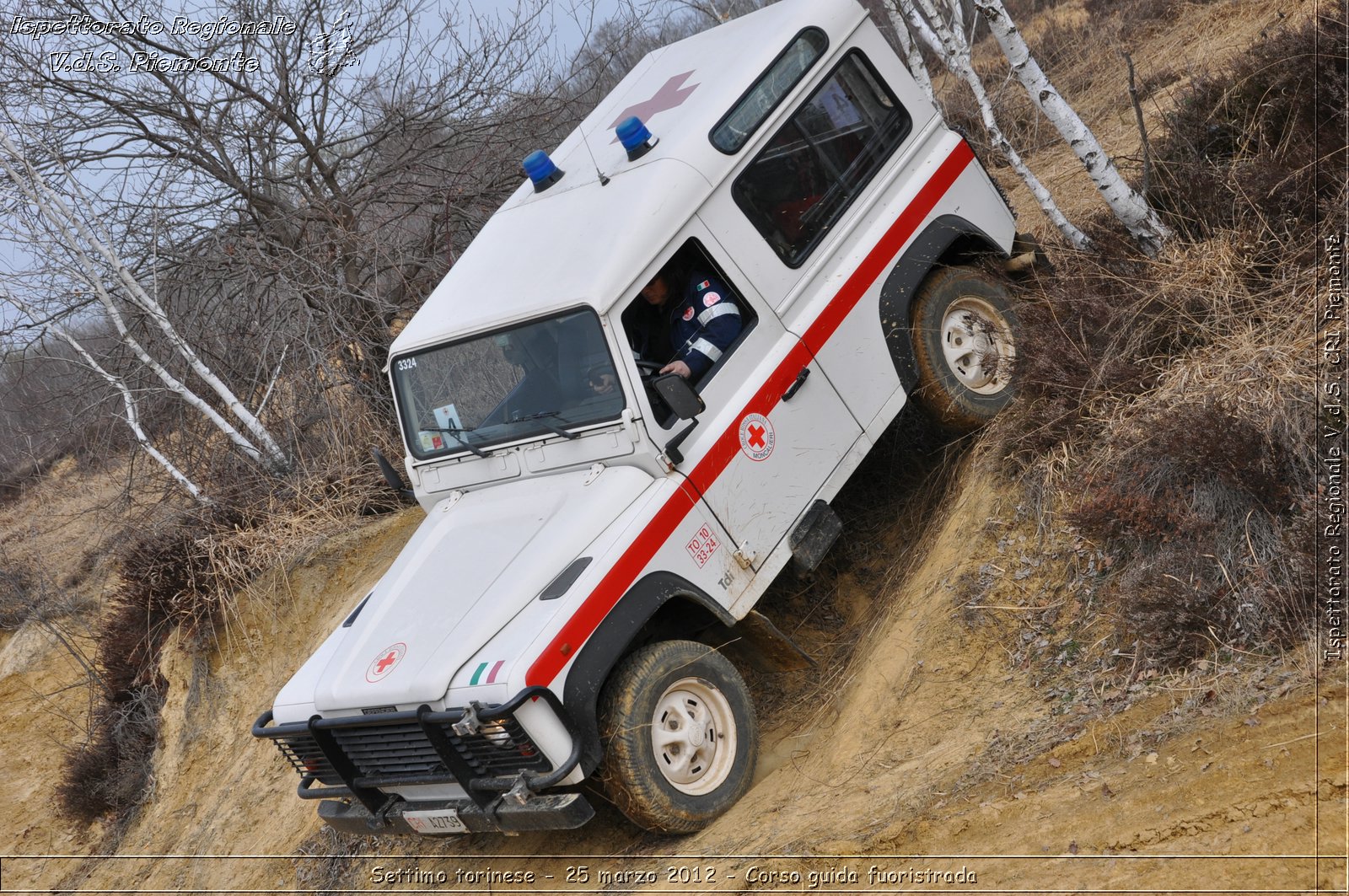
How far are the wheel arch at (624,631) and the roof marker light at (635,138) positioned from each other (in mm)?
2197

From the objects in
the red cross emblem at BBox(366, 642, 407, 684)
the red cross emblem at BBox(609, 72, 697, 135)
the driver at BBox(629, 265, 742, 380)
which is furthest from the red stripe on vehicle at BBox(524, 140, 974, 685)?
the red cross emblem at BBox(609, 72, 697, 135)

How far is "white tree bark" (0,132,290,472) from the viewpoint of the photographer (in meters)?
8.89

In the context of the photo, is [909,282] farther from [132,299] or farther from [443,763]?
[132,299]

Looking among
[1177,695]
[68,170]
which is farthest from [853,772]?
[68,170]

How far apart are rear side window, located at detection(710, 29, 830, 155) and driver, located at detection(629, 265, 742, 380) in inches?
28.7

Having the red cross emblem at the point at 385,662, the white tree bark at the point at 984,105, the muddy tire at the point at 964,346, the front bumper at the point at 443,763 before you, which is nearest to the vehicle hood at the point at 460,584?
the red cross emblem at the point at 385,662

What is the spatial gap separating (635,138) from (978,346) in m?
2.24

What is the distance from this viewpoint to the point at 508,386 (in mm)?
5480

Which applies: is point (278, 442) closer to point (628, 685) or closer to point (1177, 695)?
point (628, 685)

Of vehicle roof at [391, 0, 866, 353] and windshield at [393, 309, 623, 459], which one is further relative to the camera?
vehicle roof at [391, 0, 866, 353]

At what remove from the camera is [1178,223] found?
622cm

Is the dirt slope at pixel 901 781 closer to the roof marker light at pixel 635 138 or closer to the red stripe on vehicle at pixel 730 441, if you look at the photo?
the red stripe on vehicle at pixel 730 441

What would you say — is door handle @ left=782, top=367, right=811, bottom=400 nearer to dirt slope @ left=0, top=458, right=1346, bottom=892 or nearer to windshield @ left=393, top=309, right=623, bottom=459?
windshield @ left=393, top=309, right=623, bottom=459

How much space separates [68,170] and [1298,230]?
8873mm
